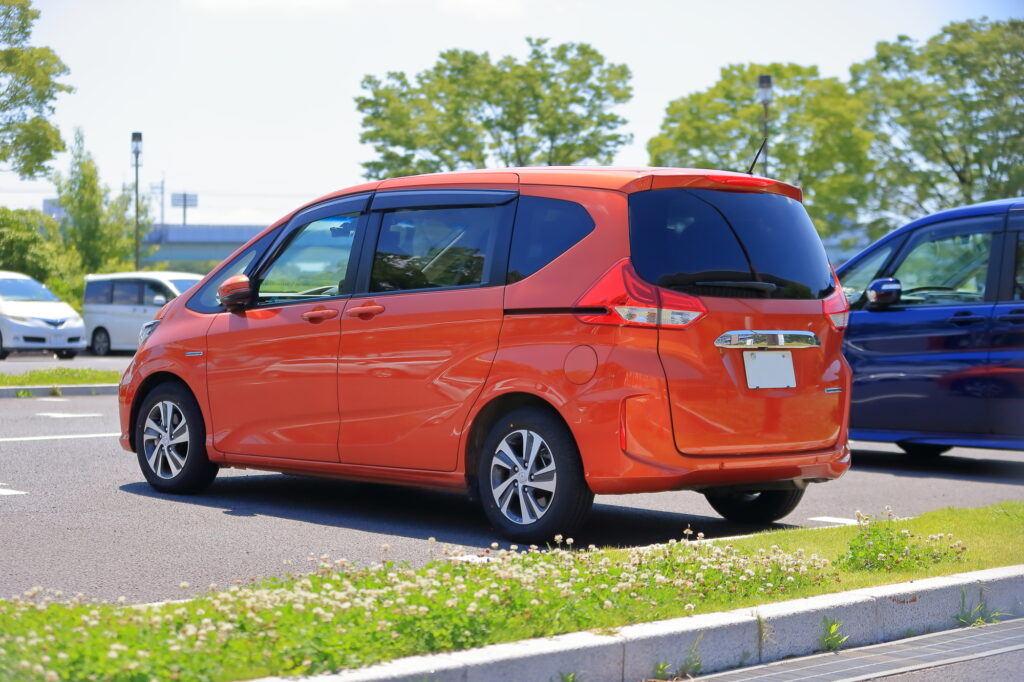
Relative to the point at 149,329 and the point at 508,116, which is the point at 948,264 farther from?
the point at 508,116

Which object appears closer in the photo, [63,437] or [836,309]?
[836,309]

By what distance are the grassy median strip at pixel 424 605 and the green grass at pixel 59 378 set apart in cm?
1237

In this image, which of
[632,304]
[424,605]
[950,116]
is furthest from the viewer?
[950,116]

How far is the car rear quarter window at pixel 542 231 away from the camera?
6.72 m

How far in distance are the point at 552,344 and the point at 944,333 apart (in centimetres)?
512

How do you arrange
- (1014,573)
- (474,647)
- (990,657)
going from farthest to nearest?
(1014,573) → (990,657) → (474,647)

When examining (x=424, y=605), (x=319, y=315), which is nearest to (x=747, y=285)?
(x=319, y=315)

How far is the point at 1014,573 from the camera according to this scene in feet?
18.5

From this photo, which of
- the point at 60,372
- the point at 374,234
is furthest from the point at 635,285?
the point at 60,372

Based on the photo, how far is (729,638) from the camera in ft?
15.1

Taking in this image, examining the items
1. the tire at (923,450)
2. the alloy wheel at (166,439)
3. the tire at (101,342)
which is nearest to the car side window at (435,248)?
the alloy wheel at (166,439)

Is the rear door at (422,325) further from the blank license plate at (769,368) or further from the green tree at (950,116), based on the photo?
the green tree at (950,116)

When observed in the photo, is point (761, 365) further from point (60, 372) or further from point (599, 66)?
point (599, 66)

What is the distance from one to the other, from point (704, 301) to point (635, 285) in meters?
0.35
